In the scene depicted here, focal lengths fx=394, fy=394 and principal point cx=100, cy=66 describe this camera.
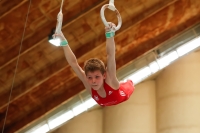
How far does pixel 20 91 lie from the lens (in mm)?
5934

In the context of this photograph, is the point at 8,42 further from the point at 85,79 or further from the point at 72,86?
the point at 85,79

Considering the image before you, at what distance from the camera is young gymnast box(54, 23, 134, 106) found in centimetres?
306

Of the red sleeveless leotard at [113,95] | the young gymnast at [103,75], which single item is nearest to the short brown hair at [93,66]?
the young gymnast at [103,75]

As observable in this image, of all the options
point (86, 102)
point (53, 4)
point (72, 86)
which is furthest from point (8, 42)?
point (86, 102)

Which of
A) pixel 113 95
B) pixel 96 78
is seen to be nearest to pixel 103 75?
pixel 96 78

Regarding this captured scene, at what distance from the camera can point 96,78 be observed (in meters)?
3.25

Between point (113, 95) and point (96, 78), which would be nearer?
point (96, 78)

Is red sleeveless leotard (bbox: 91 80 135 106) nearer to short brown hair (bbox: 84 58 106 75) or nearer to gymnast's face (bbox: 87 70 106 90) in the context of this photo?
gymnast's face (bbox: 87 70 106 90)

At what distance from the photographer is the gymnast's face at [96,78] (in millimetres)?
3223

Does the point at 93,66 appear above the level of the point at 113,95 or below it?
above

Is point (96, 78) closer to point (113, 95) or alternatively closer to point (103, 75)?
point (103, 75)

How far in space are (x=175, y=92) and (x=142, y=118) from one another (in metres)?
0.81

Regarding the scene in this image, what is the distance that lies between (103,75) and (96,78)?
0.07 m

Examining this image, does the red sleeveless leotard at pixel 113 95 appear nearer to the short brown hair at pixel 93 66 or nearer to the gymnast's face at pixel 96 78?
the gymnast's face at pixel 96 78
